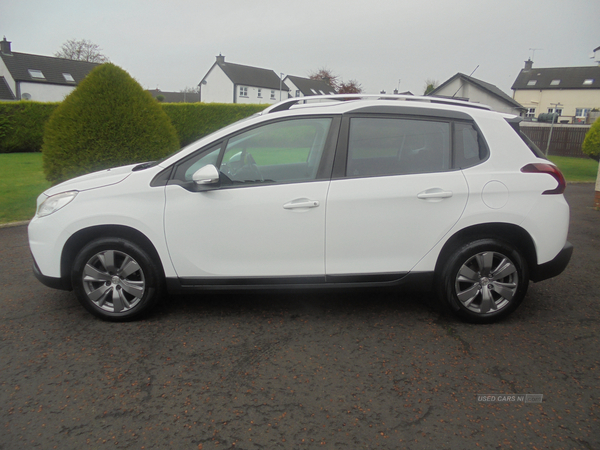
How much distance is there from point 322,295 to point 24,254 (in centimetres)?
415

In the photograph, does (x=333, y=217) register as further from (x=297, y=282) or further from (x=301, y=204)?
(x=297, y=282)

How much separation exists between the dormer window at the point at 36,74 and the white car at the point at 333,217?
56542 mm

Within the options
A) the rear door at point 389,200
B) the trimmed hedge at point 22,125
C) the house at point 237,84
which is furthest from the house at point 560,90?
the rear door at point 389,200

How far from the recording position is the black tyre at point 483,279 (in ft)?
13.2

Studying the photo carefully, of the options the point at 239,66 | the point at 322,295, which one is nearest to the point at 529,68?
the point at 239,66

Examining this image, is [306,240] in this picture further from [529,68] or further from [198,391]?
[529,68]

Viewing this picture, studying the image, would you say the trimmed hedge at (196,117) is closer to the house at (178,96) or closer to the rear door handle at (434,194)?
the rear door handle at (434,194)

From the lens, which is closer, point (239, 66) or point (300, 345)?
point (300, 345)

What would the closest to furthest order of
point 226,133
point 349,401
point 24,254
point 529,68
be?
point 349,401 < point 226,133 < point 24,254 < point 529,68

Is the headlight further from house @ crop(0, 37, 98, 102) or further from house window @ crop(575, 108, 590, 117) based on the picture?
house window @ crop(575, 108, 590, 117)

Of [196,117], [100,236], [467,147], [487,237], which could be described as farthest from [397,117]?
[196,117]

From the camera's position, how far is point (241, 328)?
4.06 m

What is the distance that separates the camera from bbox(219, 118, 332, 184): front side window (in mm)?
4051

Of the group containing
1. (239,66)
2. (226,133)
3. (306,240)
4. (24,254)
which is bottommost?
(24,254)
